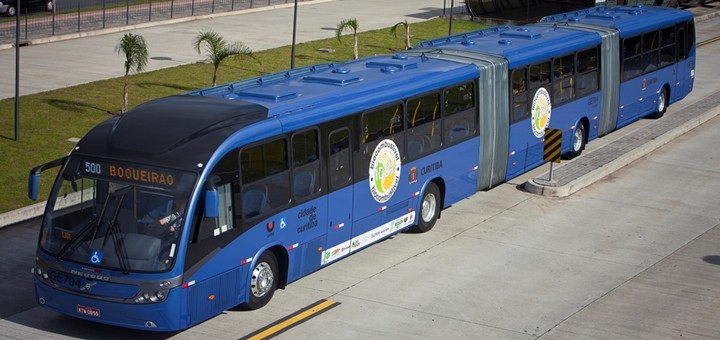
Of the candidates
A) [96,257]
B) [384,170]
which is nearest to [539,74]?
[384,170]

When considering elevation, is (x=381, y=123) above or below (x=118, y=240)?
above

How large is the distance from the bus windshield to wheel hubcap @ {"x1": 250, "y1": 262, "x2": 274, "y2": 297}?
1.95 meters

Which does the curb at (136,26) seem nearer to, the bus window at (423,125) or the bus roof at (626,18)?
the bus roof at (626,18)

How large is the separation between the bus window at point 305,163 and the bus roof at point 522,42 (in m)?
7.03

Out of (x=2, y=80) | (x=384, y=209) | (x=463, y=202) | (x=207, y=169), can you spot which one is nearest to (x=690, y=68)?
(x=463, y=202)

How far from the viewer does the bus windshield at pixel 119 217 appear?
14992 millimetres

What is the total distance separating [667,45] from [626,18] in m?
2.00

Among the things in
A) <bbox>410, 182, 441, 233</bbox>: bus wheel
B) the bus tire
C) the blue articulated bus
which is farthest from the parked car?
<bbox>410, 182, 441, 233</bbox>: bus wheel

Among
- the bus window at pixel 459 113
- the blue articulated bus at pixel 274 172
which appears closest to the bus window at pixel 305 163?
the blue articulated bus at pixel 274 172

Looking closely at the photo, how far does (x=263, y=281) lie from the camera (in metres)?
16.8

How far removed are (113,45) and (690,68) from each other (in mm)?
18872

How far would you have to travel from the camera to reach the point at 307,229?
17.5 m

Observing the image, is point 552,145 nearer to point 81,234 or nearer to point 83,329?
point 83,329

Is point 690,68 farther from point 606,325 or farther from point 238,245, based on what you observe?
point 238,245
